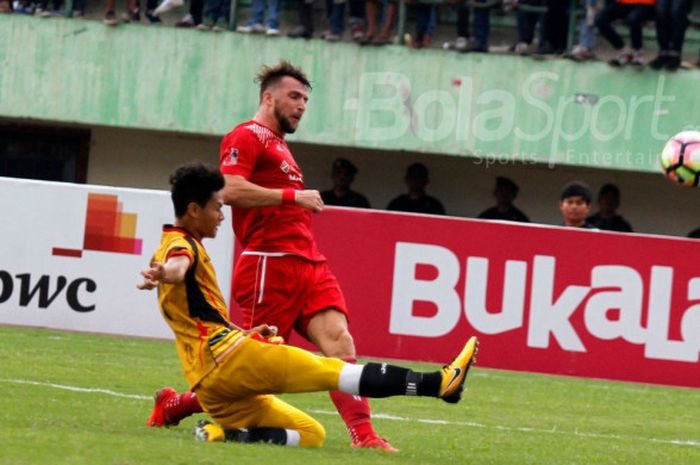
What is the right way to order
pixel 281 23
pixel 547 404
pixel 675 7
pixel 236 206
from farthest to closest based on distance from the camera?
pixel 281 23 → pixel 675 7 → pixel 547 404 → pixel 236 206

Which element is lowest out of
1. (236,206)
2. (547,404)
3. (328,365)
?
(547,404)

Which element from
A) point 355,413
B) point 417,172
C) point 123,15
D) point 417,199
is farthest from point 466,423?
point 123,15

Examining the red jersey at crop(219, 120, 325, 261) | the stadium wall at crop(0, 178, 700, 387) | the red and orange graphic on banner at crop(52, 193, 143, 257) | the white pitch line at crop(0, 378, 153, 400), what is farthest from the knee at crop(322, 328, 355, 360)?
the red and orange graphic on banner at crop(52, 193, 143, 257)

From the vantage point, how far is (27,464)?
6.26 meters

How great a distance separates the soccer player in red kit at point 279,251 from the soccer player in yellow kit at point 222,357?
639 mm

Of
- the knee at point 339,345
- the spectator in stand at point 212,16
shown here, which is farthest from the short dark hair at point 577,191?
the spectator in stand at point 212,16

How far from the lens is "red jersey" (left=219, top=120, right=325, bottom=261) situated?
26.6 feet

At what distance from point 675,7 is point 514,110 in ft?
8.35

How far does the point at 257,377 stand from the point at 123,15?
1392 centimetres

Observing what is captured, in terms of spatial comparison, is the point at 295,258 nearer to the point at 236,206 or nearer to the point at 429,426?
the point at 236,206

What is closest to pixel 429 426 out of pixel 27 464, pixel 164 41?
pixel 27 464

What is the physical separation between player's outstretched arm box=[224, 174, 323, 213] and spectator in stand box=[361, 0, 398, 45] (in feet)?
38.2

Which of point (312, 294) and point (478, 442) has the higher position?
point (312, 294)

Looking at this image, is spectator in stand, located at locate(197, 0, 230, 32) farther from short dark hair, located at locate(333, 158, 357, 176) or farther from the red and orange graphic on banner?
the red and orange graphic on banner
